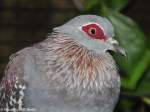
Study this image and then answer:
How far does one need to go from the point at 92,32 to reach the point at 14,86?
40 centimetres

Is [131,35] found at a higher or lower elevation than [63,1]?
lower

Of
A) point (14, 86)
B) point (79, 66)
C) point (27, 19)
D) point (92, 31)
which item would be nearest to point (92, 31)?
point (92, 31)

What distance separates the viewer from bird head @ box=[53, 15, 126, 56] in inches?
86.5

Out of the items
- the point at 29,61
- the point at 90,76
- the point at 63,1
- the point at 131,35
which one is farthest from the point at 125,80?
the point at 63,1

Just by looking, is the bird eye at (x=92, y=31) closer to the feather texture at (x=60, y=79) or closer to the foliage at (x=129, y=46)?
the feather texture at (x=60, y=79)

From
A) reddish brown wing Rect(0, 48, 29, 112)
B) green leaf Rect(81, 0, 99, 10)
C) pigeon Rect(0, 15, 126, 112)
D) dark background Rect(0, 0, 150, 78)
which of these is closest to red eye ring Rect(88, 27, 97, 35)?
pigeon Rect(0, 15, 126, 112)

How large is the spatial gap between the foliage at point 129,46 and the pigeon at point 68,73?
0.28 m

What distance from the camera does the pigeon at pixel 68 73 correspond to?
7.05 feet

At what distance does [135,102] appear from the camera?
320cm

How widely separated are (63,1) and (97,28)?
296cm

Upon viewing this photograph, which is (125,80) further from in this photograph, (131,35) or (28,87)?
(28,87)

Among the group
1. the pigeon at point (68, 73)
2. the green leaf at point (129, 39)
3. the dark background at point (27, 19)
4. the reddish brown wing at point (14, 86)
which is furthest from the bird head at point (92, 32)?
the dark background at point (27, 19)

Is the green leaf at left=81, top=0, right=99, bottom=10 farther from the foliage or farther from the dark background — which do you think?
the dark background

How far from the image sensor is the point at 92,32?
2.25 m
